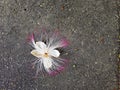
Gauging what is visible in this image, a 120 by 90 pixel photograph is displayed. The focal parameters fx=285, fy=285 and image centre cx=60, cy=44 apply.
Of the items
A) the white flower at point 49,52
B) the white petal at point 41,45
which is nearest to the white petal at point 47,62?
the white flower at point 49,52

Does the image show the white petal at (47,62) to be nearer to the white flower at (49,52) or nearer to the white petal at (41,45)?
the white flower at (49,52)

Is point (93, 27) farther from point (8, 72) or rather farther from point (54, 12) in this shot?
point (8, 72)

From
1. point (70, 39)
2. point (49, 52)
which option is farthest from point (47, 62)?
point (70, 39)

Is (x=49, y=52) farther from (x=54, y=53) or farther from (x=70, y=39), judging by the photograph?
(x=70, y=39)

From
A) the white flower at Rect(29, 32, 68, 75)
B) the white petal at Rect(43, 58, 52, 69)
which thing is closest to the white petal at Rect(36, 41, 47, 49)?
the white flower at Rect(29, 32, 68, 75)

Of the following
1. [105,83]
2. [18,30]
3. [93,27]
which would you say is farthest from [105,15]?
[18,30]

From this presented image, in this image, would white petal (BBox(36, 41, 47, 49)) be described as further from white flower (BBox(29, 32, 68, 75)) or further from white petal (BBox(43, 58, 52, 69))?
white petal (BBox(43, 58, 52, 69))

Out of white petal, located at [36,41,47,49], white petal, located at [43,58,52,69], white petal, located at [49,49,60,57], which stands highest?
white petal, located at [36,41,47,49]
